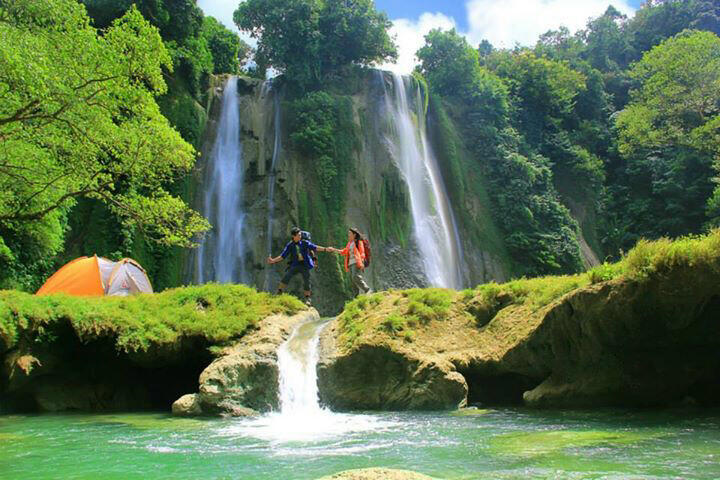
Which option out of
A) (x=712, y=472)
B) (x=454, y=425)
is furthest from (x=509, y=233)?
(x=712, y=472)

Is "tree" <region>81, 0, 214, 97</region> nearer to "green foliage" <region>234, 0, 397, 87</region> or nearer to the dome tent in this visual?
"green foliage" <region>234, 0, 397, 87</region>

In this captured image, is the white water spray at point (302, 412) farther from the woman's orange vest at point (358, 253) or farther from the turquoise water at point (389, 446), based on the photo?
the woman's orange vest at point (358, 253)

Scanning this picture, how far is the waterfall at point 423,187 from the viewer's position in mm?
27047

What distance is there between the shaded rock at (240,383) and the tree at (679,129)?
93.5 ft

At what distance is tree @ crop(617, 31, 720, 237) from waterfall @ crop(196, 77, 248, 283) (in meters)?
22.4

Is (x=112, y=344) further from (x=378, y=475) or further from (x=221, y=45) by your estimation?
(x=221, y=45)

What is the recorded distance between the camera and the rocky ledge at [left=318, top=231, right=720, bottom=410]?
909 cm

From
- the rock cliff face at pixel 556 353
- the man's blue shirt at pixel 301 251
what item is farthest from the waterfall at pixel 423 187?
the rock cliff face at pixel 556 353

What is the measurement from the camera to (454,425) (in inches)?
344

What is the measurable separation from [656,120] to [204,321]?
31060mm

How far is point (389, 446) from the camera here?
7.17 metres

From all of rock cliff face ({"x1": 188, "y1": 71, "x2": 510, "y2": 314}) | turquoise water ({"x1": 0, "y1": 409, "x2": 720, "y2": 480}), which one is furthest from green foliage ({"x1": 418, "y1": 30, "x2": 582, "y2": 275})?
turquoise water ({"x1": 0, "y1": 409, "x2": 720, "y2": 480})

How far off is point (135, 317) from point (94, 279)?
20.3 feet

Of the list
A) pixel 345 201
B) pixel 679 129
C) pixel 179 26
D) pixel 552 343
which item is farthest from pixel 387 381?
pixel 679 129
